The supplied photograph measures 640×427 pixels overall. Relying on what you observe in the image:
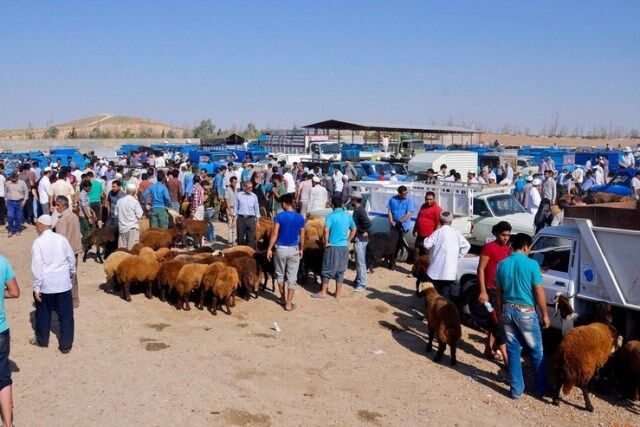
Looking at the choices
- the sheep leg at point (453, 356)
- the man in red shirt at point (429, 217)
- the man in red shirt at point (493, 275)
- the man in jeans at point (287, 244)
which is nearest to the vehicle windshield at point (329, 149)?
the man in red shirt at point (429, 217)

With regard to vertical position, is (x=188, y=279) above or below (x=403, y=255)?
above

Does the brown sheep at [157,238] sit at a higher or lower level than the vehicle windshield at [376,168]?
lower

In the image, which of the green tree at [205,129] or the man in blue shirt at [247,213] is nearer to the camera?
the man in blue shirt at [247,213]

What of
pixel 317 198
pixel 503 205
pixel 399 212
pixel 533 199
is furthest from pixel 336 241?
pixel 533 199

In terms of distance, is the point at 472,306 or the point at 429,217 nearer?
the point at 472,306

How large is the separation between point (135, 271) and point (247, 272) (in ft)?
6.08

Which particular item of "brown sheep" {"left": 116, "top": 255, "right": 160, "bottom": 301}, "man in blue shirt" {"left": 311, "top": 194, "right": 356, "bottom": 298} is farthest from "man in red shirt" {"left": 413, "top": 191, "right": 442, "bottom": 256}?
"brown sheep" {"left": 116, "top": 255, "right": 160, "bottom": 301}

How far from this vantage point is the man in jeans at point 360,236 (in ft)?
34.7

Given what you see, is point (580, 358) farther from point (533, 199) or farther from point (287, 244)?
point (533, 199)

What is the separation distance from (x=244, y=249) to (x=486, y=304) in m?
5.06

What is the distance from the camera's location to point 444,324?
7301 millimetres

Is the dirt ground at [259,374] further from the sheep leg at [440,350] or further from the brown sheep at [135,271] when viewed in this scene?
the brown sheep at [135,271]

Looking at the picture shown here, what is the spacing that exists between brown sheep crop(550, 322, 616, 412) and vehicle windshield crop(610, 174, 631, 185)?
17.6 meters

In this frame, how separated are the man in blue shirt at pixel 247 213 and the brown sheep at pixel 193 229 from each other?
147 centimetres
